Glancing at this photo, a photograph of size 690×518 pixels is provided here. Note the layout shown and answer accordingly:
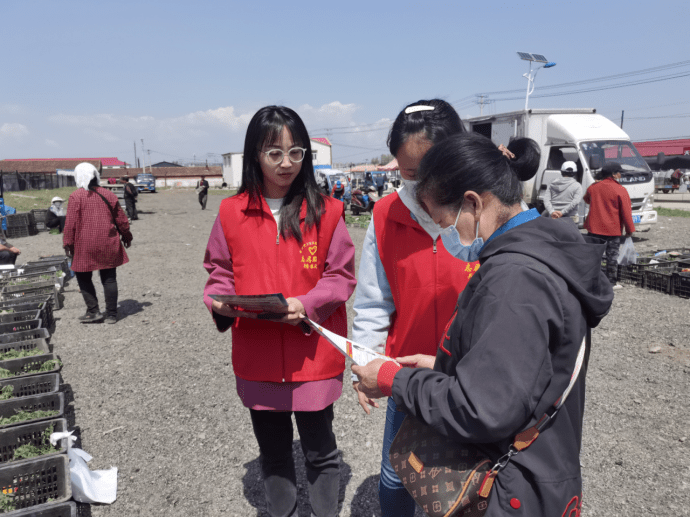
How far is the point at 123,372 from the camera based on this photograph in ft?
15.8

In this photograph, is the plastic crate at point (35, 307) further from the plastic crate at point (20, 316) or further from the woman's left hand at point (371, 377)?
the woman's left hand at point (371, 377)

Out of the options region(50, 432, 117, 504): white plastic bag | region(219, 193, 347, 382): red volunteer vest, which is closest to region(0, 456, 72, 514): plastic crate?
region(50, 432, 117, 504): white plastic bag

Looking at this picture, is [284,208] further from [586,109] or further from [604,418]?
[586,109]

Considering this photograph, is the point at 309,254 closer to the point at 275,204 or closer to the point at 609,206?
the point at 275,204

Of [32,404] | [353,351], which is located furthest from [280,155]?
[32,404]

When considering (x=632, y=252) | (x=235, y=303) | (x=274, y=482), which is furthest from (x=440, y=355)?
(x=632, y=252)

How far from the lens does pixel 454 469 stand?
126 centimetres

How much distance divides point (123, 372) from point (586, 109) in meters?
13.2

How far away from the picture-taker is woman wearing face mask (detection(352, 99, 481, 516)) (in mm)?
1863

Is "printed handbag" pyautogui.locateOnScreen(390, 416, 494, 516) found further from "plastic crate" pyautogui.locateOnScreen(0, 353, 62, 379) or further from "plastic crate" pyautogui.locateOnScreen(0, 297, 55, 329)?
"plastic crate" pyautogui.locateOnScreen(0, 297, 55, 329)

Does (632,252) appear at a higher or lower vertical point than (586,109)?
lower

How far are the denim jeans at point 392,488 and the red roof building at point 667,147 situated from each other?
4109cm

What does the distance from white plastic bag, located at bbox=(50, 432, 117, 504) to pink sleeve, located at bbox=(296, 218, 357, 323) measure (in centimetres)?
176

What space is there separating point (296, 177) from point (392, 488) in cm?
139
